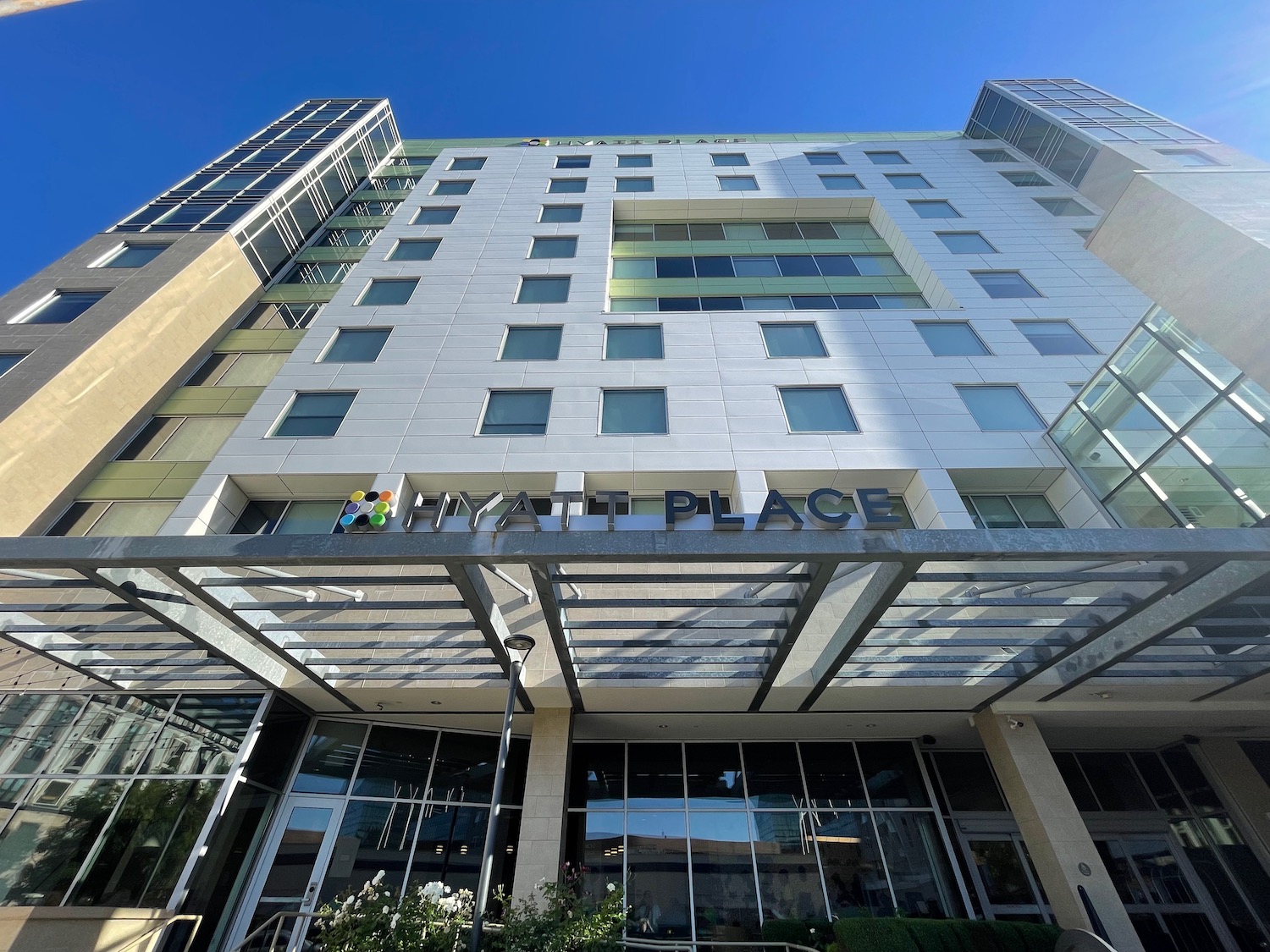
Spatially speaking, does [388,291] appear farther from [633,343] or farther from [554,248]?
[633,343]

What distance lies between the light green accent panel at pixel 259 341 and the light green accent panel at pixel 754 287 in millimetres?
12073

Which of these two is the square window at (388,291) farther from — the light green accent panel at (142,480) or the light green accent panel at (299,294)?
the light green accent panel at (142,480)

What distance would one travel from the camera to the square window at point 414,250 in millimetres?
23156

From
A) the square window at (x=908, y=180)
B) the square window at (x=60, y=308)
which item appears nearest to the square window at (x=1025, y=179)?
the square window at (x=908, y=180)

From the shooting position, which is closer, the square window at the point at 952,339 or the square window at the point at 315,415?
the square window at the point at 315,415

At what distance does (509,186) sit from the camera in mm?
27641

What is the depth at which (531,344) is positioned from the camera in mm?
19312

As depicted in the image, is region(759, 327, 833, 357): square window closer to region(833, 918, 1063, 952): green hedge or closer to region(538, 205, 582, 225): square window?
region(538, 205, 582, 225): square window

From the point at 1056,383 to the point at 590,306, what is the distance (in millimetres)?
14787

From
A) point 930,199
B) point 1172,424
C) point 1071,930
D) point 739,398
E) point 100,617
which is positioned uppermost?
point 930,199

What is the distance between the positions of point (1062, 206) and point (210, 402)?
35756 millimetres

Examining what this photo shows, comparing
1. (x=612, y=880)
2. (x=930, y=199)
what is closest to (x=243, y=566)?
(x=612, y=880)

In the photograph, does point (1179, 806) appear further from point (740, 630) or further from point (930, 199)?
point (930, 199)

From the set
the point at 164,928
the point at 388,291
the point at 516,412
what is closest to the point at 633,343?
the point at 516,412
